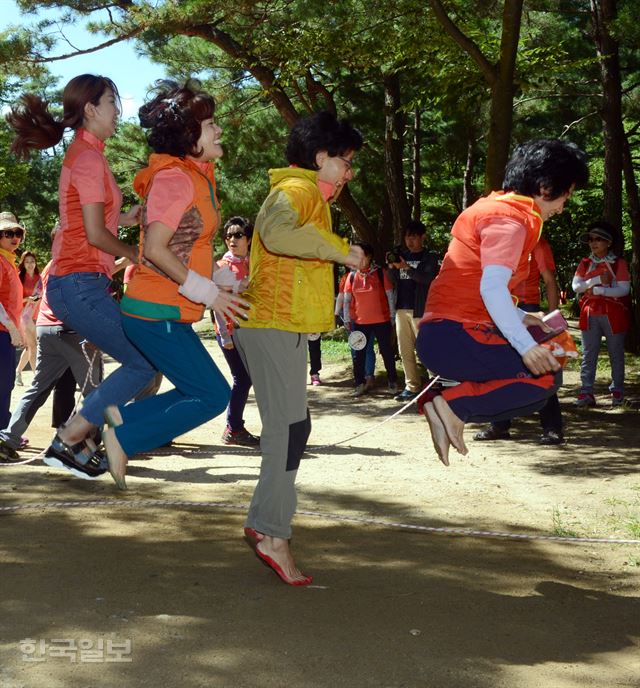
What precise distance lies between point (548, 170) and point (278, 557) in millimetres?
2204

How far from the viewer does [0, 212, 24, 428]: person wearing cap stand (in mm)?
7969

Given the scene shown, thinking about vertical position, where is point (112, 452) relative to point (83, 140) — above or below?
below

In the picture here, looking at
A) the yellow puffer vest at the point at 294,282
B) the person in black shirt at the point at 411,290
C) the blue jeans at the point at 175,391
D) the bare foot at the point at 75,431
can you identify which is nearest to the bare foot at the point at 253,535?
the blue jeans at the point at 175,391

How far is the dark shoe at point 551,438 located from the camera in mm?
9625

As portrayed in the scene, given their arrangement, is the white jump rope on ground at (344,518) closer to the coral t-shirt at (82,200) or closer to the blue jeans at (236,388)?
the coral t-shirt at (82,200)

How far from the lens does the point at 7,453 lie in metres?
8.16

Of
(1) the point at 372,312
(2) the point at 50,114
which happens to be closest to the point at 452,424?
(2) the point at 50,114

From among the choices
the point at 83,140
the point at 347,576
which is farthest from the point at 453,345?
the point at 83,140

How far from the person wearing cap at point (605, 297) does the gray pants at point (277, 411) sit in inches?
297

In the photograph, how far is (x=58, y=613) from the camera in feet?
13.5

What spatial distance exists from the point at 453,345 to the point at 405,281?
27.5 ft

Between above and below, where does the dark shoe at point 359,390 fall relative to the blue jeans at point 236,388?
below

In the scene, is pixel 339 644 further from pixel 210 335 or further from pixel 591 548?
pixel 210 335

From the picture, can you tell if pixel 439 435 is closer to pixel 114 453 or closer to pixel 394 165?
pixel 114 453
